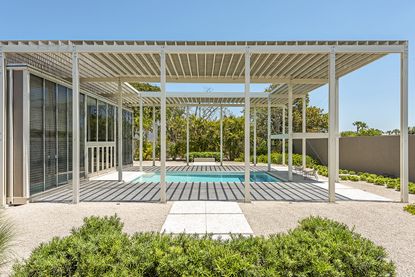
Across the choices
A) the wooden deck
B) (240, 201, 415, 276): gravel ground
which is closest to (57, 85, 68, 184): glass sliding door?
the wooden deck

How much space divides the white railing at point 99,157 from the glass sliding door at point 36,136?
3192mm

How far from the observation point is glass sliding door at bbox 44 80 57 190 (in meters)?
7.92

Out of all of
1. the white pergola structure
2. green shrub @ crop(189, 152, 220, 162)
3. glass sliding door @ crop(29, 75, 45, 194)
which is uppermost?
the white pergola structure

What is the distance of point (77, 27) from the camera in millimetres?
13797

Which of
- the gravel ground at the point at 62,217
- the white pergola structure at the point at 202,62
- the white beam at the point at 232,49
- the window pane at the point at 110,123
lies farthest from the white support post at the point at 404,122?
the window pane at the point at 110,123

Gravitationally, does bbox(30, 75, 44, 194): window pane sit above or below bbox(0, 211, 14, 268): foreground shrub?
above

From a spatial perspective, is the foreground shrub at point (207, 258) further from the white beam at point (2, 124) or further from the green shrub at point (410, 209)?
the white beam at point (2, 124)

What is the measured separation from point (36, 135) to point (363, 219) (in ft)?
27.6

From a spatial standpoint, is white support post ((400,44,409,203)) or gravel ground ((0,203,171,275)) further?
white support post ((400,44,409,203))

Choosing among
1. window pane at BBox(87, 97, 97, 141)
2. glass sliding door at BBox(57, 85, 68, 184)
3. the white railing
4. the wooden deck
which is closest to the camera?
the wooden deck

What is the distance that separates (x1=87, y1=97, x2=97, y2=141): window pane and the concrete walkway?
243 inches

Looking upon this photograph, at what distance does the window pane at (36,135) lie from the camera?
7.21m

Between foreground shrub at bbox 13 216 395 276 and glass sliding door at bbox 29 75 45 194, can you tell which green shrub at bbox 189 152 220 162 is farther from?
foreground shrub at bbox 13 216 395 276

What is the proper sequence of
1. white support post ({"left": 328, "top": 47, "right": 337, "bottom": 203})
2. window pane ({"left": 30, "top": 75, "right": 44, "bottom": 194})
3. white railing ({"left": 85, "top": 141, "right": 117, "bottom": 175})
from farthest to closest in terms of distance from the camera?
white railing ({"left": 85, "top": 141, "right": 117, "bottom": 175}) < window pane ({"left": 30, "top": 75, "right": 44, "bottom": 194}) < white support post ({"left": 328, "top": 47, "right": 337, "bottom": 203})
